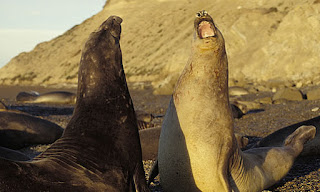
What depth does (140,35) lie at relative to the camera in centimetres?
3853

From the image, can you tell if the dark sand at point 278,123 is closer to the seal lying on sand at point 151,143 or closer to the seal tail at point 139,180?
the seal lying on sand at point 151,143

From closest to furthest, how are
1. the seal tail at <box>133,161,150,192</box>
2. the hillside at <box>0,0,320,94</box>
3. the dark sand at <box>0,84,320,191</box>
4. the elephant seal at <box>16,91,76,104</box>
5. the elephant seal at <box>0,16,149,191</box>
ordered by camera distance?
the elephant seal at <box>0,16,149,191</box> → the seal tail at <box>133,161,150,192</box> → the dark sand at <box>0,84,320,191</box> → the elephant seal at <box>16,91,76,104</box> → the hillside at <box>0,0,320,94</box>

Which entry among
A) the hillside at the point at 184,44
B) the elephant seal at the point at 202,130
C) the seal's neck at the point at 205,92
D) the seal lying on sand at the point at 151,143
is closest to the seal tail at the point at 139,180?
the elephant seal at the point at 202,130

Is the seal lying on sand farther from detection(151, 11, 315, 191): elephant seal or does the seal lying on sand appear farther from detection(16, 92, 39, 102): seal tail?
detection(16, 92, 39, 102): seal tail

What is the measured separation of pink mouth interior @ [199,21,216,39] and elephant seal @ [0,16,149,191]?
0.76 meters

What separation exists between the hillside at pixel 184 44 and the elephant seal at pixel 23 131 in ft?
38.9

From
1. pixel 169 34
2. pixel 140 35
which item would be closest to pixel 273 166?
pixel 169 34

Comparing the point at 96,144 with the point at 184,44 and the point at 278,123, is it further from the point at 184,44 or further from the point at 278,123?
the point at 184,44

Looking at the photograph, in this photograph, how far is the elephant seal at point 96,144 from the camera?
259 cm

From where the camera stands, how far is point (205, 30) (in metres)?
3.79

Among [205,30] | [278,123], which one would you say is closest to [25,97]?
[278,123]

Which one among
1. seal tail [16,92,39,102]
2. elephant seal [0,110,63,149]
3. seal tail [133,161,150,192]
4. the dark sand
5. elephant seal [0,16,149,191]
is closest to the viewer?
elephant seal [0,16,149,191]

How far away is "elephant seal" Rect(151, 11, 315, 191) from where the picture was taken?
3678mm

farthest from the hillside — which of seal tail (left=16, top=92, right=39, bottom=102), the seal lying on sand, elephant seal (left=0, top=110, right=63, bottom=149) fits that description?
the seal lying on sand
